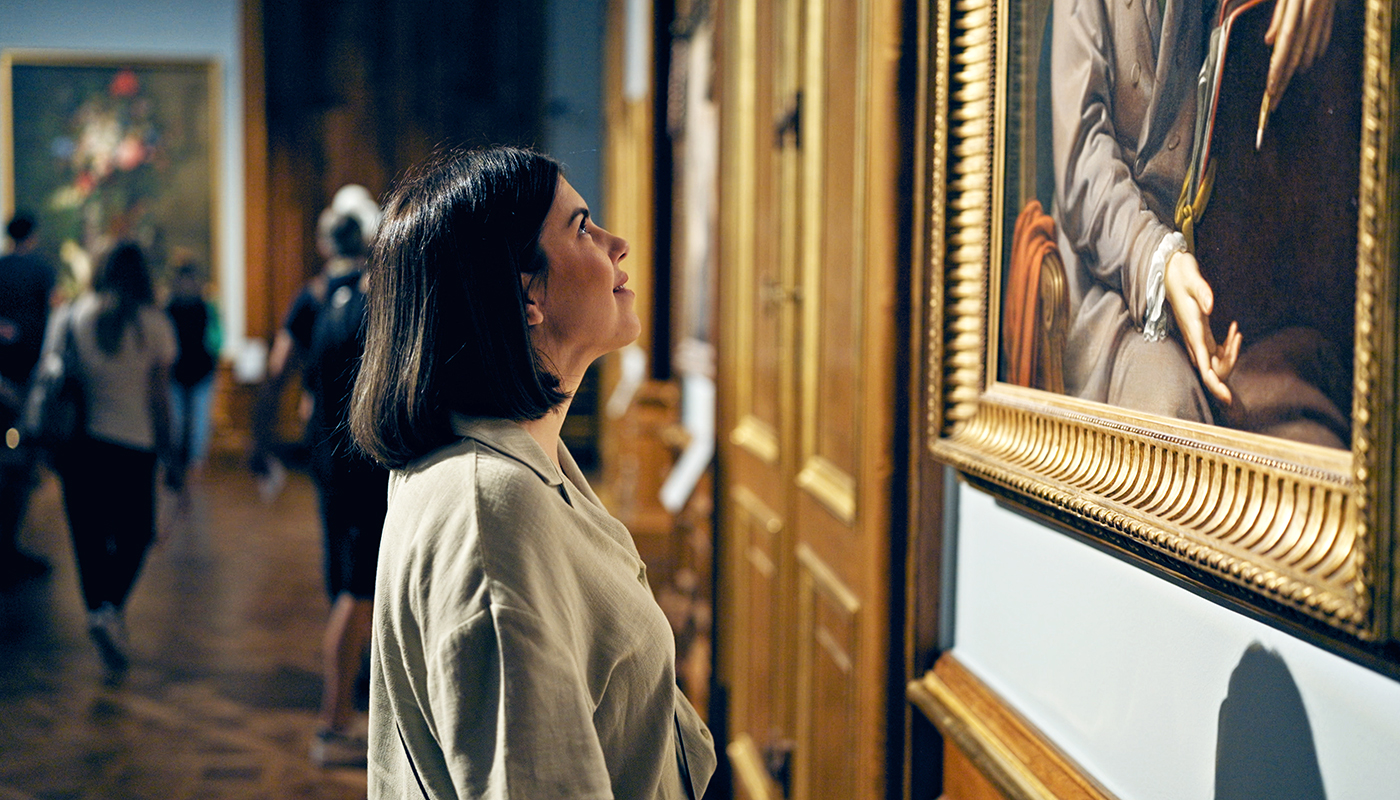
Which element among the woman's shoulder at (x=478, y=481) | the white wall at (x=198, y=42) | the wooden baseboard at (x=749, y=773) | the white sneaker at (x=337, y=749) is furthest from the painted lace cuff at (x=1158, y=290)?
the white wall at (x=198, y=42)

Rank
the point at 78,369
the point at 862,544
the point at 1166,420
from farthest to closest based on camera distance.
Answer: the point at 78,369
the point at 862,544
the point at 1166,420

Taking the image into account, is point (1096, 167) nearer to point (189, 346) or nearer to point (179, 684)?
point (179, 684)

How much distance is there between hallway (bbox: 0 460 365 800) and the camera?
11.8 feet

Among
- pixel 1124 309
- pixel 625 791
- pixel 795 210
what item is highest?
pixel 795 210

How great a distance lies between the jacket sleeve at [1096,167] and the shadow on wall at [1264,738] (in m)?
0.34

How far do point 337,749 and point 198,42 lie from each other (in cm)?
912

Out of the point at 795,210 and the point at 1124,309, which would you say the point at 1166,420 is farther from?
the point at 795,210

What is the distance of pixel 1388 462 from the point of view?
2.27ft

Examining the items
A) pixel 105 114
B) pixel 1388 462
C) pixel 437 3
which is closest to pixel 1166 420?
pixel 1388 462

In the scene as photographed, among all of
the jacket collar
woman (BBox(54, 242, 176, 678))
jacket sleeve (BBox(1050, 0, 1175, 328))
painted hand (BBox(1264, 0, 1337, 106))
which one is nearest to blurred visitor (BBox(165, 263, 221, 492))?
woman (BBox(54, 242, 176, 678))

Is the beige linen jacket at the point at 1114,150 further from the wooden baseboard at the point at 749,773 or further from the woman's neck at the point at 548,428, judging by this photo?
the wooden baseboard at the point at 749,773

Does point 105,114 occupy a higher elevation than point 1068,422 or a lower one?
higher

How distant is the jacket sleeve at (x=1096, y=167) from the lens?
3.44ft

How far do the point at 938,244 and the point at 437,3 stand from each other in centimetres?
989
